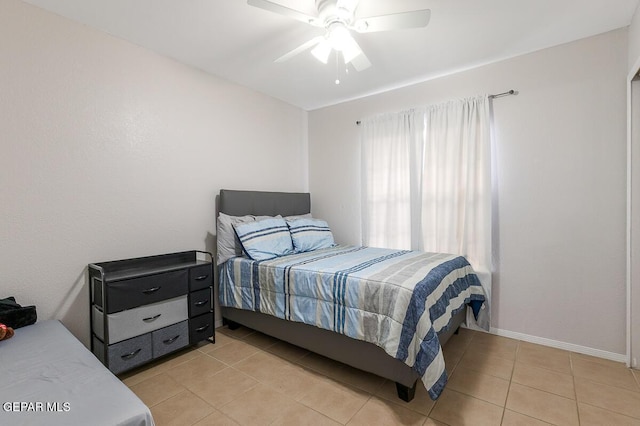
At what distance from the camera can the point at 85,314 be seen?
2189 millimetres


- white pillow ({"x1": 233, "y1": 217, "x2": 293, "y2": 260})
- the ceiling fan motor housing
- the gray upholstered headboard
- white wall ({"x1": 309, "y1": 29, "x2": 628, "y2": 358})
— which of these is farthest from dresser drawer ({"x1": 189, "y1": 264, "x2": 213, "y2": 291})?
white wall ({"x1": 309, "y1": 29, "x2": 628, "y2": 358})

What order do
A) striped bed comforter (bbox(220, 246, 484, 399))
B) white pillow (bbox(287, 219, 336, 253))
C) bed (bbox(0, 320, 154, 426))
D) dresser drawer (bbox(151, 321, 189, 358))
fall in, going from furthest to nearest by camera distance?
white pillow (bbox(287, 219, 336, 253))
dresser drawer (bbox(151, 321, 189, 358))
striped bed comforter (bbox(220, 246, 484, 399))
bed (bbox(0, 320, 154, 426))

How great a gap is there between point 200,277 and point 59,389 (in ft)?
4.48

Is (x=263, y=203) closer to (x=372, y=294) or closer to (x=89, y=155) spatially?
(x=89, y=155)

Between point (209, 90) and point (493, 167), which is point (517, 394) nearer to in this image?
point (493, 167)

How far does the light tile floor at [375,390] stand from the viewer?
67.1 inches

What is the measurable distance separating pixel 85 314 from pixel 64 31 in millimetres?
2028

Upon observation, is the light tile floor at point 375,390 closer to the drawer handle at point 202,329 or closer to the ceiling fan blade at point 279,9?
the drawer handle at point 202,329

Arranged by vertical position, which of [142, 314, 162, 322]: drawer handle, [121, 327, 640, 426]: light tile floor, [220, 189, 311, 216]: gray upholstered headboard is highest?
[220, 189, 311, 216]: gray upholstered headboard

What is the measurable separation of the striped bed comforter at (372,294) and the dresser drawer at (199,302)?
255mm

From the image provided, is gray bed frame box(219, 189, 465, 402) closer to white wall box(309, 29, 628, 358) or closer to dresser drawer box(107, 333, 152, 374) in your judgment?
white wall box(309, 29, 628, 358)

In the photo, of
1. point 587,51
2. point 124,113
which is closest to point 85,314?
point 124,113

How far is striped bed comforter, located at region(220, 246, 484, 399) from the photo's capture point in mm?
1714

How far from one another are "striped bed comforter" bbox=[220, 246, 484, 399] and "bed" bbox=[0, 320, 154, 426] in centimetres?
124
